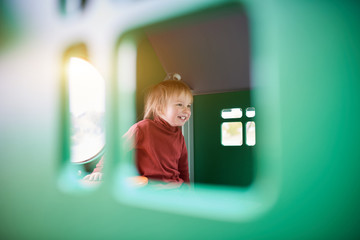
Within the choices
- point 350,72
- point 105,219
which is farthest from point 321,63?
point 105,219

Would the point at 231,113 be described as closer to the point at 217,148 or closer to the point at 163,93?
the point at 217,148

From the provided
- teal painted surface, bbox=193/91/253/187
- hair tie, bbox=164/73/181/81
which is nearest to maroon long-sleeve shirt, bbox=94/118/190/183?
hair tie, bbox=164/73/181/81

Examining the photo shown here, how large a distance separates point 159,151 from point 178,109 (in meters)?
0.26

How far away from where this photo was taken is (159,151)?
1451mm

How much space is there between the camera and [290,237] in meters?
0.47

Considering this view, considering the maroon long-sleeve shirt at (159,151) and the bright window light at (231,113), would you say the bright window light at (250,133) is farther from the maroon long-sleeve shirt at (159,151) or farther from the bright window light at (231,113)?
the maroon long-sleeve shirt at (159,151)

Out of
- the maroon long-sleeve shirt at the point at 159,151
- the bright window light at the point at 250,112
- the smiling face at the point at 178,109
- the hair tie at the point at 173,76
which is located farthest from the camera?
the bright window light at the point at 250,112

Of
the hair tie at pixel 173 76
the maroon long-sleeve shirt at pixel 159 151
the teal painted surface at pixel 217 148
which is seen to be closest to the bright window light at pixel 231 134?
the teal painted surface at pixel 217 148

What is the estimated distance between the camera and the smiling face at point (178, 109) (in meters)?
1.50

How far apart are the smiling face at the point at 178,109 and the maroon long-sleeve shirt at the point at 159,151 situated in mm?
72

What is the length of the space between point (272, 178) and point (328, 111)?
0.15 m

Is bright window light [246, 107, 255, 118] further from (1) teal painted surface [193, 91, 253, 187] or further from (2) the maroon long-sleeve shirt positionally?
(2) the maroon long-sleeve shirt

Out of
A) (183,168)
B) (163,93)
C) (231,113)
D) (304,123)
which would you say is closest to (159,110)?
(163,93)

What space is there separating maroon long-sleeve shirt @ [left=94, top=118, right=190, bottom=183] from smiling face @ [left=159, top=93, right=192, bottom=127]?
72 millimetres
